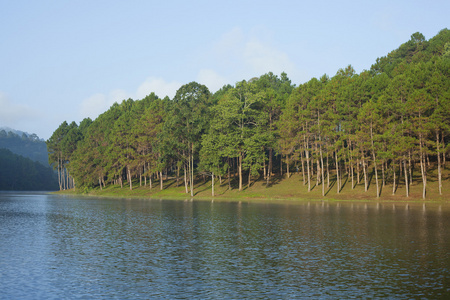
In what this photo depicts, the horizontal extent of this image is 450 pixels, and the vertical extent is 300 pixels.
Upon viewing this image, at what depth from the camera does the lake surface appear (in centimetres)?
2027

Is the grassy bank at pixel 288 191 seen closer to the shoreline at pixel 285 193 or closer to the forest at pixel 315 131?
the shoreline at pixel 285 193

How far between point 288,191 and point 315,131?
1539 centimetres

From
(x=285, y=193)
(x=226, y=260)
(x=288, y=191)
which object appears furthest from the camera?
(x=288, y=191)

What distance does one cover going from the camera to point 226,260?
27312 mm

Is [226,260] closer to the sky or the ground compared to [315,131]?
closer to the ground

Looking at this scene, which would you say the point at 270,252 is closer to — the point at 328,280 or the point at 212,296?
the point at 328,280

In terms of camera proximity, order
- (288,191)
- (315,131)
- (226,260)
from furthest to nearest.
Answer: (288,191) → (315,131) → (226,260)

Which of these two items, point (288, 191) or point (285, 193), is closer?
point (285, 193)

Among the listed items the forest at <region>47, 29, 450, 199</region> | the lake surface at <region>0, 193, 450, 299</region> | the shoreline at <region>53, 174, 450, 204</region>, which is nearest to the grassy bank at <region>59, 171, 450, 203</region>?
the shoreline at <region>53, 174, 450, 204</region>

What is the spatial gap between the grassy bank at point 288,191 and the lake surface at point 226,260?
34.9m

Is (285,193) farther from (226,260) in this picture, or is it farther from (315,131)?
(226,260)

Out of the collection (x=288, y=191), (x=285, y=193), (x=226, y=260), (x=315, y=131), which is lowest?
(x=226, y=260)

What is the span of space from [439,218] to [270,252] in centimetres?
3056

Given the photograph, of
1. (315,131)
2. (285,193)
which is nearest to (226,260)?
(285,193)
